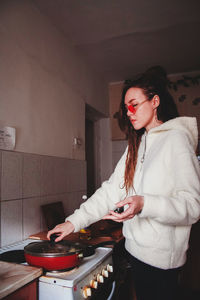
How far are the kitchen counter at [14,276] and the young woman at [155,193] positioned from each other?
0.19 m

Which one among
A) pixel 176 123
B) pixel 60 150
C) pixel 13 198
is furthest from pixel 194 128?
pixel 60 150

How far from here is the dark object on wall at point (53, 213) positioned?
5.57 feet

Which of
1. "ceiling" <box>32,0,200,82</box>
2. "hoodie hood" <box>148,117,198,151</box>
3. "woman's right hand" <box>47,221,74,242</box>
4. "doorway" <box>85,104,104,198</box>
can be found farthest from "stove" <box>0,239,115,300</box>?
"doorway" <box>85,104,104,198</box>

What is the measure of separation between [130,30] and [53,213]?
1.73 m

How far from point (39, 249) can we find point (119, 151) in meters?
2.52

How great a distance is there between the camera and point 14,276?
34.1 inches

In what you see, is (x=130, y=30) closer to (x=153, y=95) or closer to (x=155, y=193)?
(x=153, y=95)

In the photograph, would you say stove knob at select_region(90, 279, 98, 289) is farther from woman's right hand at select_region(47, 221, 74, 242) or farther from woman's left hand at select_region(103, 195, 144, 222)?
woman's left hand at select_region(103, 195, 144, 222)

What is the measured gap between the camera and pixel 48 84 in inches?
75.6

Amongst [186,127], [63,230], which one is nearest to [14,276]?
[63,230]

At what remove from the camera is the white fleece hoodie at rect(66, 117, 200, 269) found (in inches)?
30.3

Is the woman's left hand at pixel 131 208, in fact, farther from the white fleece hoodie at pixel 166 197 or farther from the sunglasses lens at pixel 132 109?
the sunglasses lens at pixel 132 109

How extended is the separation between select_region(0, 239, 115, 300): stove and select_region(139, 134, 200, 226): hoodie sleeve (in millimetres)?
440

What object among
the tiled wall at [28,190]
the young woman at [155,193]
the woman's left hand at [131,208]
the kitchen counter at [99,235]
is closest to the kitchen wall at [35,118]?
the tiled wall at [28,190]
